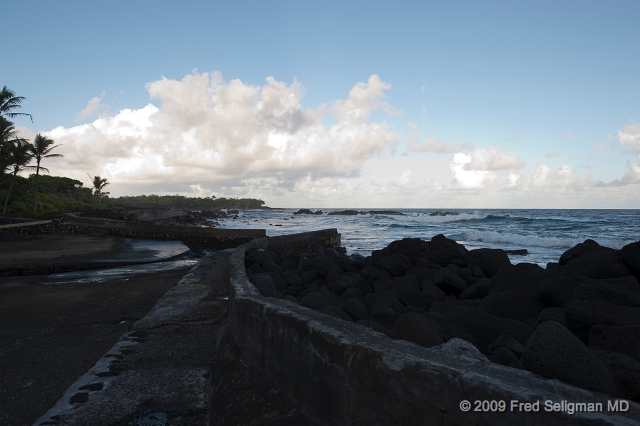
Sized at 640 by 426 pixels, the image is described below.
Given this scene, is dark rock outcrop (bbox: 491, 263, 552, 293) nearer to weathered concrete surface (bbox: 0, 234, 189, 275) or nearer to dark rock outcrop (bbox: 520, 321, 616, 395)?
dark rock outcrop (bbox: 520, 321, 616, 395)

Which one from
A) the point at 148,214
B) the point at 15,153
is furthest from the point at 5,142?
the point at 148,214

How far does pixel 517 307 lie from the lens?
403 cm

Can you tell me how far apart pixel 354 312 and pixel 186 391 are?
2.02 metres

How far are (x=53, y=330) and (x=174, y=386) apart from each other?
7.69 ft

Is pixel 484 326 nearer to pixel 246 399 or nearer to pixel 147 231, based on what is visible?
pixel 246 399

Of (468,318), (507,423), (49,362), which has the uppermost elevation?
(507,423)

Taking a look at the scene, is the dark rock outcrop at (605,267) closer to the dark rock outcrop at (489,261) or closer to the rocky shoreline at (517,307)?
the rocky shoreline at (517,307)

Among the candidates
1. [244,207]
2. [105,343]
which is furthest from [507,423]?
[244,207]

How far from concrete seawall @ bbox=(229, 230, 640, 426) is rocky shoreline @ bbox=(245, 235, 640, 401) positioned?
1.29 feet

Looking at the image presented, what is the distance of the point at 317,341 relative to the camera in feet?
7.07

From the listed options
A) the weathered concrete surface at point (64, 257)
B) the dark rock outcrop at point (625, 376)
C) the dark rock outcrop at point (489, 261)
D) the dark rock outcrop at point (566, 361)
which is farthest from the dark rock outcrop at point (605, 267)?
the weathered concrete surface at point (64, 257)

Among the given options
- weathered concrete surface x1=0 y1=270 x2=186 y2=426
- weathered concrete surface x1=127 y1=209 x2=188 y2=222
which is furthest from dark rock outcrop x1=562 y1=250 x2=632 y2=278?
weathered concrete surface x1=127 y1=209 x2=188 y2=222

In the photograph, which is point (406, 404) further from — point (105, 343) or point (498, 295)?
point (105, 343)

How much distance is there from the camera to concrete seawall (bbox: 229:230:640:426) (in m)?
1.33
